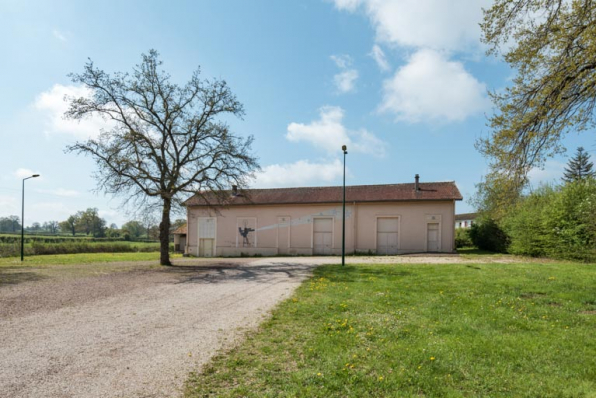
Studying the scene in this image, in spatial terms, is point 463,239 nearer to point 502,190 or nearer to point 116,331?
point 502,190

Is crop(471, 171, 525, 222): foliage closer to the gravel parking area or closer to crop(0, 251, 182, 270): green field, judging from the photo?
the gravel parking area

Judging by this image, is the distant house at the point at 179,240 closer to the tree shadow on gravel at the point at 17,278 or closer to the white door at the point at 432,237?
the tree shadow on gravel at the point at 17,278

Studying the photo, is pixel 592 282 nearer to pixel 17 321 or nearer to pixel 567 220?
pixel 567 220

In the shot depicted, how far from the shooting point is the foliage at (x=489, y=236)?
25.2m

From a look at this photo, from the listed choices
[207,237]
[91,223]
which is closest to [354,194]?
[207,237]

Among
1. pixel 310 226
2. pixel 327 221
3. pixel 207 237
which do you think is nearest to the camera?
pixel 327 221

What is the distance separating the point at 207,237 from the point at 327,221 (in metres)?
10.5

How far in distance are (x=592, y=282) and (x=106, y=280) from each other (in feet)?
51.4

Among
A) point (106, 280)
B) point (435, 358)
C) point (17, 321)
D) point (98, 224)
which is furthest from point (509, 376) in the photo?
point (98, 224)

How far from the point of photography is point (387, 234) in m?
26.4

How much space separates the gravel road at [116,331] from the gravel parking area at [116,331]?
14mm

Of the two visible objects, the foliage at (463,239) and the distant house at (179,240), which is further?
the distant house at (179,240)

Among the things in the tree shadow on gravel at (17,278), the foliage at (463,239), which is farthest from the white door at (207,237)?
the foliage at (463,239)

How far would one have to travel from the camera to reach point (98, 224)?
301ft
